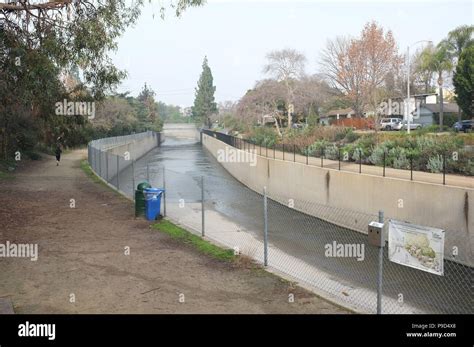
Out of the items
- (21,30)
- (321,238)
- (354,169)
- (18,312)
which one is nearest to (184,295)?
(18,312)

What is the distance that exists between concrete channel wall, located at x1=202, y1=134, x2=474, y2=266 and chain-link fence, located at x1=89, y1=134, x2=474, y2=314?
0.37 feet

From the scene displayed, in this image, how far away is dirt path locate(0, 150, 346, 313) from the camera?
7711 mm

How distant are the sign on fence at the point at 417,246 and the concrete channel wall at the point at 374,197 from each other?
22.8 feet

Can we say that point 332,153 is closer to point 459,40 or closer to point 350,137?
point 350,137

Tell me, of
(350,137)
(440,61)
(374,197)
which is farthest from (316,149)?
(440,61)

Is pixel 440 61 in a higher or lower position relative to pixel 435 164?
higher

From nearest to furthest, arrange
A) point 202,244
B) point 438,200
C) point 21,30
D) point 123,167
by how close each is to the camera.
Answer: point 202,244
point 438,200
point 21,30
point 123,167

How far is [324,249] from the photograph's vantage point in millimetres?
14219

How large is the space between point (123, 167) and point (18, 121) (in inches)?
375

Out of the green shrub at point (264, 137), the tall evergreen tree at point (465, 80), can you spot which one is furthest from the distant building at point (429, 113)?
the green shrub at point (264, 137)

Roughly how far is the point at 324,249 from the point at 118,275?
6.87 m

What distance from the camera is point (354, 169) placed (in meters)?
19.9

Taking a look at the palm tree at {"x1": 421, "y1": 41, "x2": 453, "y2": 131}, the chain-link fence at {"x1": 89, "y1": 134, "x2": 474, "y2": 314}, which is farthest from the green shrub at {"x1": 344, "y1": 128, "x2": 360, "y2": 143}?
the palm tree at {"x1": 421, "y1": 41, "x2": 453, "y2": 131}

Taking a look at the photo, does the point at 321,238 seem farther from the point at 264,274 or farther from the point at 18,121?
the point at 18,121
